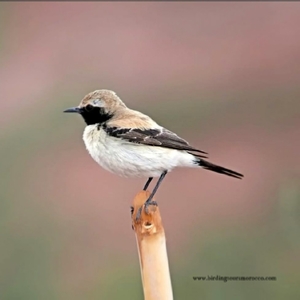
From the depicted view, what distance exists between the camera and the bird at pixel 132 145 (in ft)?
11.0

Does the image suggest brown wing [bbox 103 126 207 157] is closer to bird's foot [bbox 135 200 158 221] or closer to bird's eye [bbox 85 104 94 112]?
bird's eye [bbox 85 104 94 112]

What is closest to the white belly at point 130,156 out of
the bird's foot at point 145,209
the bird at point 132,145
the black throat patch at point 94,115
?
the bird at point 132,145

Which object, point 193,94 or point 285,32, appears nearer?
point 193,94

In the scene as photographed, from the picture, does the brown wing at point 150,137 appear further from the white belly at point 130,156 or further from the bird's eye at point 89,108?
the bird's eye at point 89,108

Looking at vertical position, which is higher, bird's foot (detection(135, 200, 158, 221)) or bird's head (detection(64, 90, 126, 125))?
bird's head (detection(64, 90, 126, 125))

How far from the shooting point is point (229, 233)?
638 cm

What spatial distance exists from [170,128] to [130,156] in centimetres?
651

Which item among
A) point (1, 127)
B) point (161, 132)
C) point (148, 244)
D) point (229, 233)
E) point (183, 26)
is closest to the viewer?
point (148, 244)

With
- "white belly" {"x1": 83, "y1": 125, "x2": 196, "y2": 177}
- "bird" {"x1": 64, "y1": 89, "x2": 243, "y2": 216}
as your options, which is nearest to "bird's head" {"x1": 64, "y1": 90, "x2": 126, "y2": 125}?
"bird" {"x1": 64, "y1": 89, "x2": 243, "y2": 216}

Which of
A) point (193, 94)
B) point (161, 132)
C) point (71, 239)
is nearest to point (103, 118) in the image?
point (161, 132)

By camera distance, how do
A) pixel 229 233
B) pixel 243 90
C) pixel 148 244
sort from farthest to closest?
pixel 243 90 → pixel 229 233 → pixel 148 244

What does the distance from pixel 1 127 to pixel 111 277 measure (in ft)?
15.6

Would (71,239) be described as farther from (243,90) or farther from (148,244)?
(243,90)

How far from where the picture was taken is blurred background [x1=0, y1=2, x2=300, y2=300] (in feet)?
18.3
